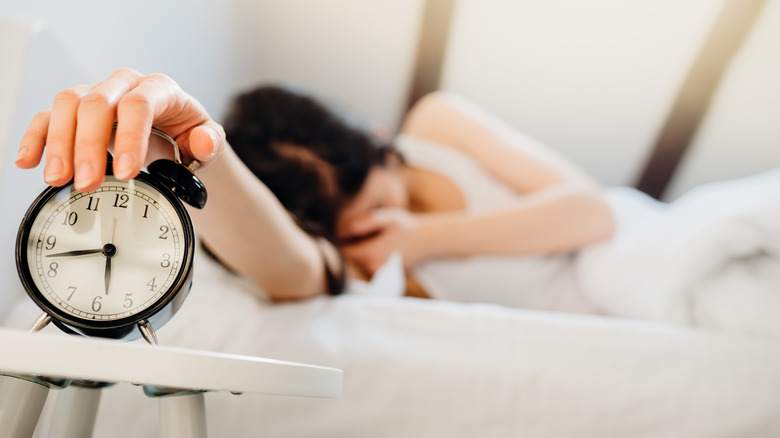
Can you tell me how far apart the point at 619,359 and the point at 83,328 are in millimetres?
741

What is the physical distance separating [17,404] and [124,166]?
9.9 inches

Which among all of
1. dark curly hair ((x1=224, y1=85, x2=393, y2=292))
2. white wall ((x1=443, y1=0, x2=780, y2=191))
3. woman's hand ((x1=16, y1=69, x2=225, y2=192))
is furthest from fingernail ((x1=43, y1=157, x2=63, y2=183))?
white wall ((x1=443, y1=0, x2=780, y2=191))

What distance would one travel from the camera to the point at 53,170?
0.35 meters

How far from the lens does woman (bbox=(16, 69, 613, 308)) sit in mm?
370

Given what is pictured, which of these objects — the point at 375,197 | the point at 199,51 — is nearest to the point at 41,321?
the point at 375,197

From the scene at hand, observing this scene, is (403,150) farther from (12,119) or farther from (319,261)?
(12,119)

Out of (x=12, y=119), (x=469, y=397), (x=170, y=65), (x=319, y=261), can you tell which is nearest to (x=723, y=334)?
(x=469, y=397)

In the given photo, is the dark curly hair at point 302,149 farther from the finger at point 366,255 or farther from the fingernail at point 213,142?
the fingernail at point 213,142

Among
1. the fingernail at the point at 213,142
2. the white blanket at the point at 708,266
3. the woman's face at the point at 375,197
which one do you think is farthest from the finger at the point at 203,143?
the white blanket at the point at 708,266

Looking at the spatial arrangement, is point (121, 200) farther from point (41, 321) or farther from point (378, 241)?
point (378, 241)

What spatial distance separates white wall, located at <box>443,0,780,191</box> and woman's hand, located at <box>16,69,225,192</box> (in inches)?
51.4

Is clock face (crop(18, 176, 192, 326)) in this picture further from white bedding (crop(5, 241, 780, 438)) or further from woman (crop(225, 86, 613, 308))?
woman (crop(225, 86, 613, 308))

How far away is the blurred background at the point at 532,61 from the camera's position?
124 cm

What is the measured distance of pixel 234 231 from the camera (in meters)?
0.64
